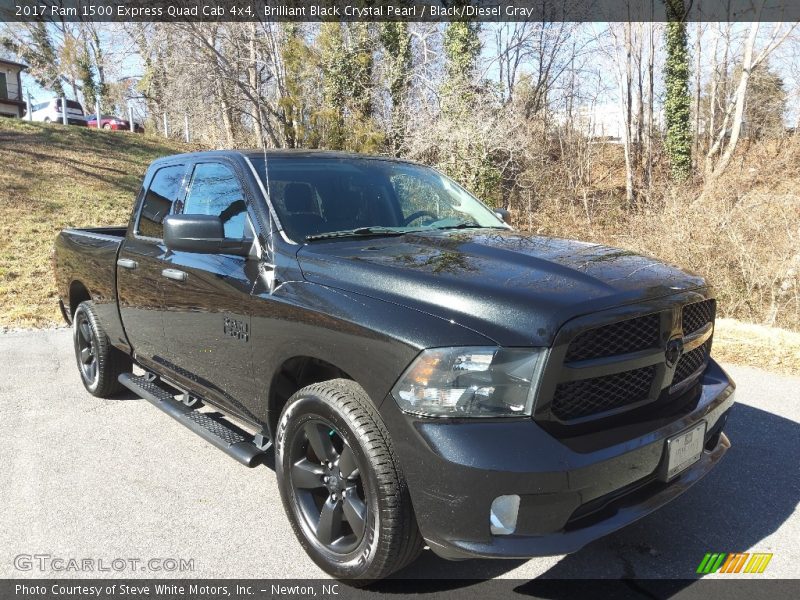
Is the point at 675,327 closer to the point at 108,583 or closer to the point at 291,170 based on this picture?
the point at 291,170

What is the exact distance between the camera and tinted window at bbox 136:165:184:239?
4332 millimetres

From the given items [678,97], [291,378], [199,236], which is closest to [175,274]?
[199,236]

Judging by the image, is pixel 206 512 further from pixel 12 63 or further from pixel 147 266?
pixel 12 63

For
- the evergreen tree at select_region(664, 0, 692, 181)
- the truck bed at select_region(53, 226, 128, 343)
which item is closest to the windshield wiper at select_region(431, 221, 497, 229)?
the truck bed at select_region(53, 226, 128, 343)

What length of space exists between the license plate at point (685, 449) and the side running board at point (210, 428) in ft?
6.38

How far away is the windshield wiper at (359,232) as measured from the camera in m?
3.24

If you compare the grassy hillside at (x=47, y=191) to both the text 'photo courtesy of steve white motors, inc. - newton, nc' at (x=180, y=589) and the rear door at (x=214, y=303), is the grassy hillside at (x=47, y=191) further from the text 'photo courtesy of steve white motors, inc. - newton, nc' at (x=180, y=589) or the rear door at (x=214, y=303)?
the text 'photo courtesy of steve white motors, inc. - newton, nc' at (x=180, y=589)

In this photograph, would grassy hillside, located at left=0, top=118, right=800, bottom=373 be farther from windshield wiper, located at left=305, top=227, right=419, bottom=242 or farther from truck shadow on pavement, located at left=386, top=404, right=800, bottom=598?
windshield wiper, located at left=305, top=227, right=419, bottom=242

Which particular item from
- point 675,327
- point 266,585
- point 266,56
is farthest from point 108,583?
point 266,56

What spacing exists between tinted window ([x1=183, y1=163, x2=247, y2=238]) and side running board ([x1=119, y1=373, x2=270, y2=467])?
3.68 ft

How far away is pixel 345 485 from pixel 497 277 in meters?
1.10

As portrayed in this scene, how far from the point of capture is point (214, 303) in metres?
3.45

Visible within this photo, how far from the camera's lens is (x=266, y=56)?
64.8 ft

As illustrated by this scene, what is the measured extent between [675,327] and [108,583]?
273 cm
